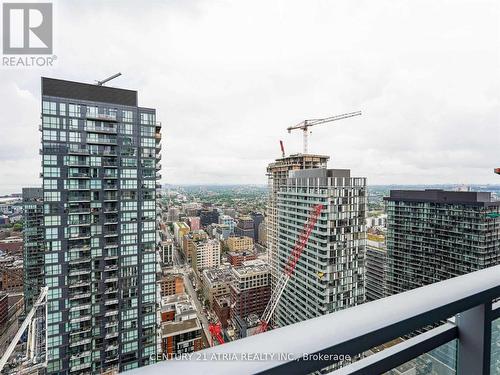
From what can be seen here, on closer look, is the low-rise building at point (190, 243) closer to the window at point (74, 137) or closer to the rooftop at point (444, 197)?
the rooftop at point (444, 197)

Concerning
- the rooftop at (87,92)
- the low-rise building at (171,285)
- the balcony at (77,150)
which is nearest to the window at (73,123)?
the balcony at (77,150)

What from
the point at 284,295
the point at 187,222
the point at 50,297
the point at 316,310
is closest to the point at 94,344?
the point at 50,297

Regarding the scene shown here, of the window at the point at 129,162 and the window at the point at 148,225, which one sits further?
the window at the point at 148,225

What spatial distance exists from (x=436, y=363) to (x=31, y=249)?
1738 cm

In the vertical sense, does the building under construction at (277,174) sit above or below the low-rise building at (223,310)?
above

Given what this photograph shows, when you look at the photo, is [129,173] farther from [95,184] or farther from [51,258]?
[51,258]

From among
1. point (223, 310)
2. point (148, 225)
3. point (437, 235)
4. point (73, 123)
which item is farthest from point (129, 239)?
point (437, 235)

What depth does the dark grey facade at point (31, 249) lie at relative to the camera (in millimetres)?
11305

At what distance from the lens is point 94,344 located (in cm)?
927

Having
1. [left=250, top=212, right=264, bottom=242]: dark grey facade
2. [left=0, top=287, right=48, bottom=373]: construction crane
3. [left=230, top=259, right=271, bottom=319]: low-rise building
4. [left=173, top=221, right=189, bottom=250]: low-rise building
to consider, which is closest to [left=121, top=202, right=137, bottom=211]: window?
[left=0, top=287, right=48, bottom=373]: construction crane

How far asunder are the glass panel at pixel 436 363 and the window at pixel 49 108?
36.6ft

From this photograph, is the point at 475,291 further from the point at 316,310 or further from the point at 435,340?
the point at 316,310

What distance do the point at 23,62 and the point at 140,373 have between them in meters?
4.72

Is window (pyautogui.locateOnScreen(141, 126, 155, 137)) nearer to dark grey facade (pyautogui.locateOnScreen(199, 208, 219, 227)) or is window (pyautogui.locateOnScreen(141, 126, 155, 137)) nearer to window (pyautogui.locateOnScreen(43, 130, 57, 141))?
window (pyautogui.locateOnScreen(43, 130, 57, 141))
